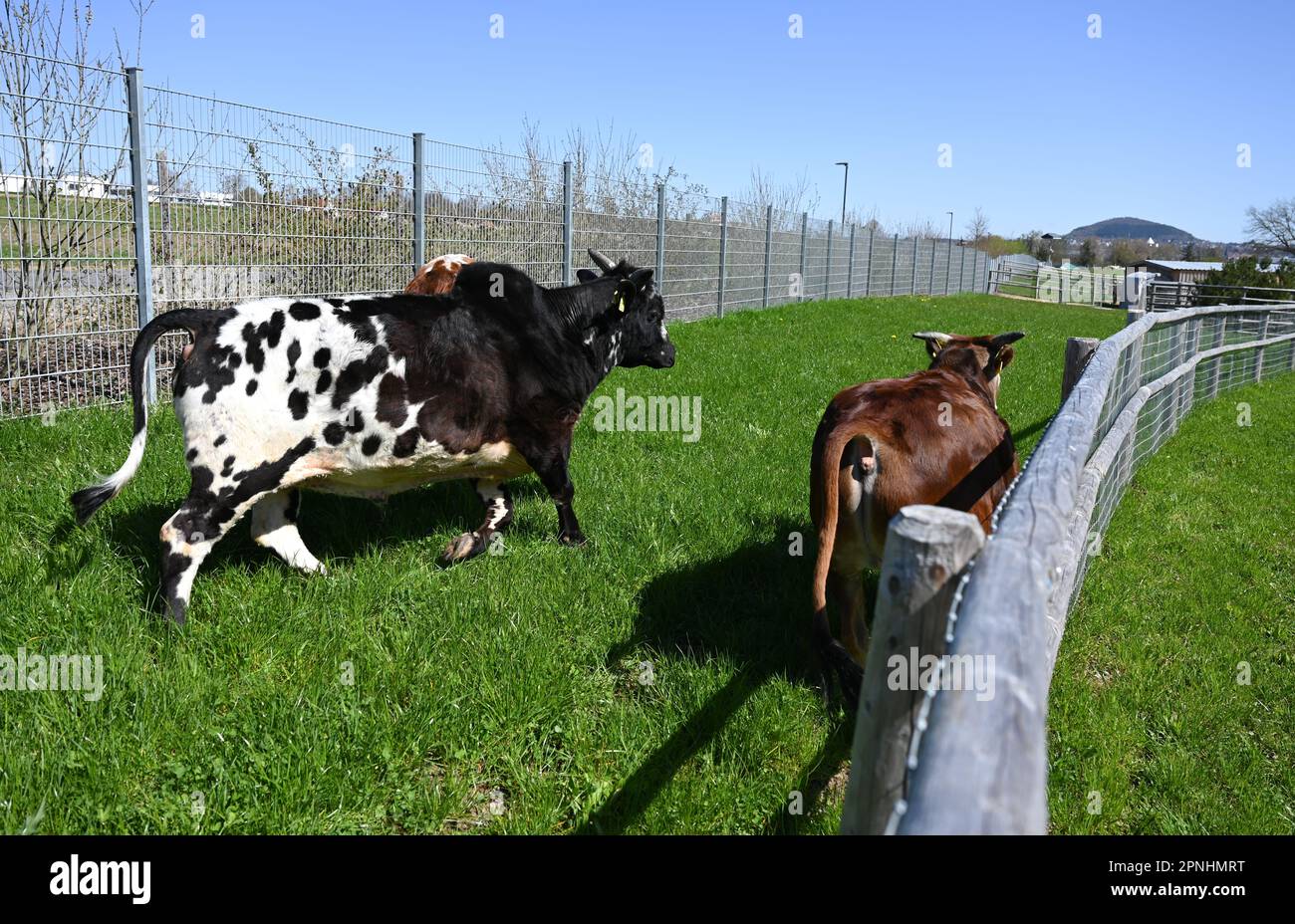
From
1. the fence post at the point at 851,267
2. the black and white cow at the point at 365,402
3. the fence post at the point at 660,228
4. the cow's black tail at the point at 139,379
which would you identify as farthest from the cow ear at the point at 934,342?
the fence post at the point at 851,267

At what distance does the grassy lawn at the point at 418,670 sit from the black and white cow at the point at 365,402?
1.12 feet

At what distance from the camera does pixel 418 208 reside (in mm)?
10117

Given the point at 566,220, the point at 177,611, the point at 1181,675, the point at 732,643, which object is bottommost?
the point at 1181,675

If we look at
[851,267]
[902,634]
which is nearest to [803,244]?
[851,267]

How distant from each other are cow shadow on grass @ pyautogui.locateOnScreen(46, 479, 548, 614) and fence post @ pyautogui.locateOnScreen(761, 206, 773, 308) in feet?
53.8

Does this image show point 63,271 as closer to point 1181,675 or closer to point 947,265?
point 1181,675

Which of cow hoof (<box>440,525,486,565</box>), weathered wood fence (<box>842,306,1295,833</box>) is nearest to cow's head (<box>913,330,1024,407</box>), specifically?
weathered wood fence (<box>842,306,1295,833</box>)

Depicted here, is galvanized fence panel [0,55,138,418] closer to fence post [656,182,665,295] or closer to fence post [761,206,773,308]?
fence post [656,182,665,295]

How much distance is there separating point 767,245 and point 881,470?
1866cm

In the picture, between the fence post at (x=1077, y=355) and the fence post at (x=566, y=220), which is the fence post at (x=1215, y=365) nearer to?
the fence post at (x=1077, y=355)

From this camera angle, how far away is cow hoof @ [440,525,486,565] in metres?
5.01

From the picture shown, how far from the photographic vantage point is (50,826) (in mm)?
2719
